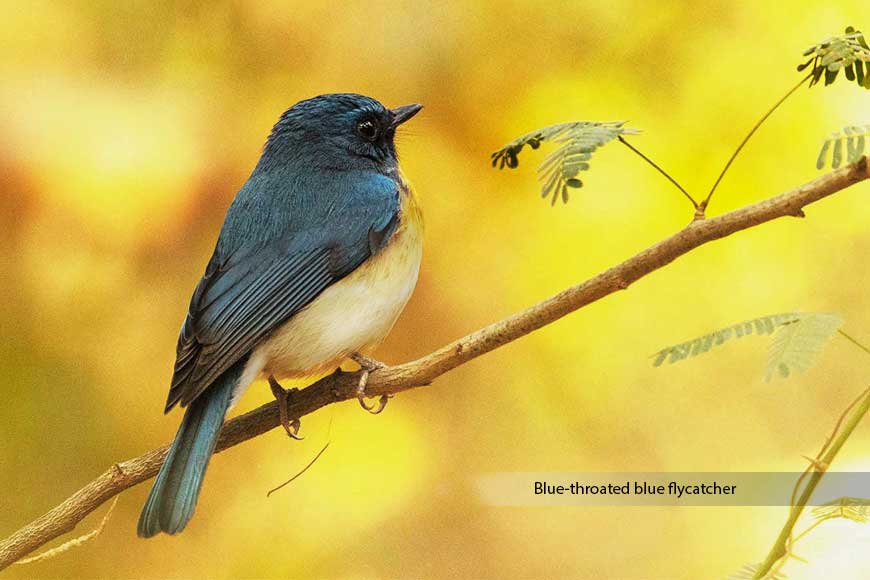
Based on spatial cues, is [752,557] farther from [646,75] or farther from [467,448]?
[646,75]

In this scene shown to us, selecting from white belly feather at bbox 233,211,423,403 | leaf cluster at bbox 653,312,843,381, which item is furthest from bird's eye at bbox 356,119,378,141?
leaf cluster at bbox 653,312,843,381

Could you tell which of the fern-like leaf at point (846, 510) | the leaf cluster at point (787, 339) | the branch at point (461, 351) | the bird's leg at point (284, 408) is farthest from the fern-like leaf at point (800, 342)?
the bird's leg at point (284, 408)

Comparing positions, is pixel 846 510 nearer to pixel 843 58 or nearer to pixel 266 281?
pixel 843 58

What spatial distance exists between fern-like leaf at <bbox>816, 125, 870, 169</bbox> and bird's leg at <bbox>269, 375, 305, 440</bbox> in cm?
108

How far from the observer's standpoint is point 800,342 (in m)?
1.47

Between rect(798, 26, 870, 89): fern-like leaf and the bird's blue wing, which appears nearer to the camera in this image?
Result: rect(798, 26, 870, 89): fern-like leaf

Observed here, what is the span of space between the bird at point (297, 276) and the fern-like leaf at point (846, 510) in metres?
0.84

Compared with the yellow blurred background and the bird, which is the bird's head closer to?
the bird

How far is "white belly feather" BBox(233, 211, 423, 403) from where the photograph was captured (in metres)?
1.89

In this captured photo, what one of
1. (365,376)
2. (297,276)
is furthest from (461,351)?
(297,276)

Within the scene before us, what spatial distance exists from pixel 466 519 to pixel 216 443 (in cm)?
64

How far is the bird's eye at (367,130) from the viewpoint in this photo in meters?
2.13

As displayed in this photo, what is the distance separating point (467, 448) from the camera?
220 centimetres

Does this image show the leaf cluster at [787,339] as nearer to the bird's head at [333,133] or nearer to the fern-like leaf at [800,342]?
the fern-like leaf at [800,342]
